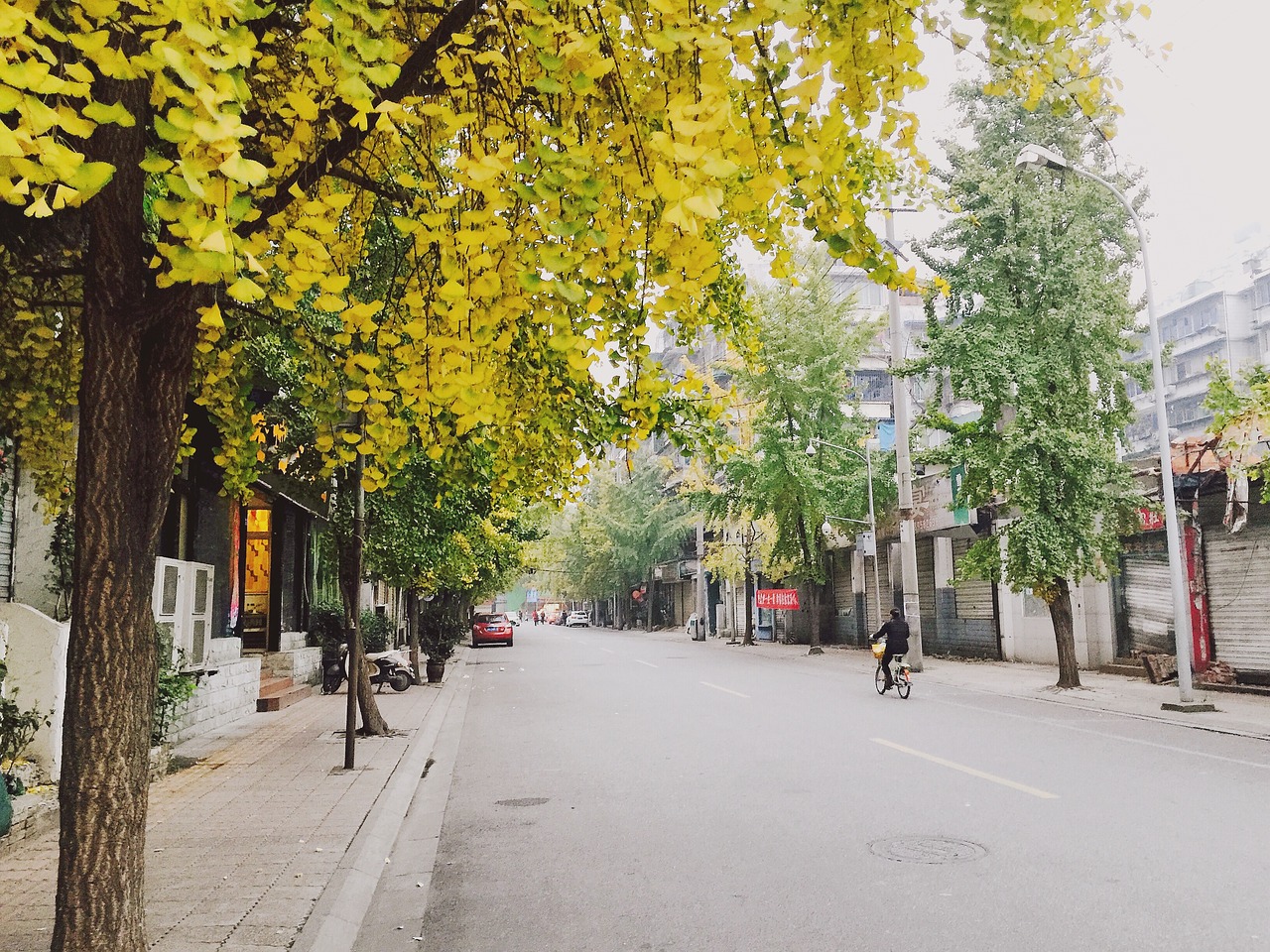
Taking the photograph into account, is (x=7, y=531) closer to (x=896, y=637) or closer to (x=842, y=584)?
(x=896, y=637)

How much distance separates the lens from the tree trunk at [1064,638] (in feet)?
61.1

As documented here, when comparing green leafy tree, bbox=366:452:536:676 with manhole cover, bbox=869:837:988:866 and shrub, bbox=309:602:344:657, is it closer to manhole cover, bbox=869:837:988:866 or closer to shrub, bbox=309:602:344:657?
manhole cover, bbox=869:837:988:866

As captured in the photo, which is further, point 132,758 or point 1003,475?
point 1003,475

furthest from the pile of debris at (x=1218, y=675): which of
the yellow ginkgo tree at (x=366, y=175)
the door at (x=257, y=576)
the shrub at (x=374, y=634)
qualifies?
the door at (x=257, y=576)

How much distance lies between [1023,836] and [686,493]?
2884 centimetres

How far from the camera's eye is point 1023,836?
690 cm

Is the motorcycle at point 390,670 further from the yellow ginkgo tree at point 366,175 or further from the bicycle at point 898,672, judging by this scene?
the yellow ginkgo tree at point 366,175

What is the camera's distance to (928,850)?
663 cm

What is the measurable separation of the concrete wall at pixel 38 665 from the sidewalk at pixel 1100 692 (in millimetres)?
13884

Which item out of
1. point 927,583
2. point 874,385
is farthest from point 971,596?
point 874,385

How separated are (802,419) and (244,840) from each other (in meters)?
27.4

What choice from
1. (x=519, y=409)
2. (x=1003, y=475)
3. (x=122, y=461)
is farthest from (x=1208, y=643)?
(x=122, y=461)

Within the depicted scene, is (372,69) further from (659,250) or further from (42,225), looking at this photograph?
(42,225)

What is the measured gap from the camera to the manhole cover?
6.39 meters
